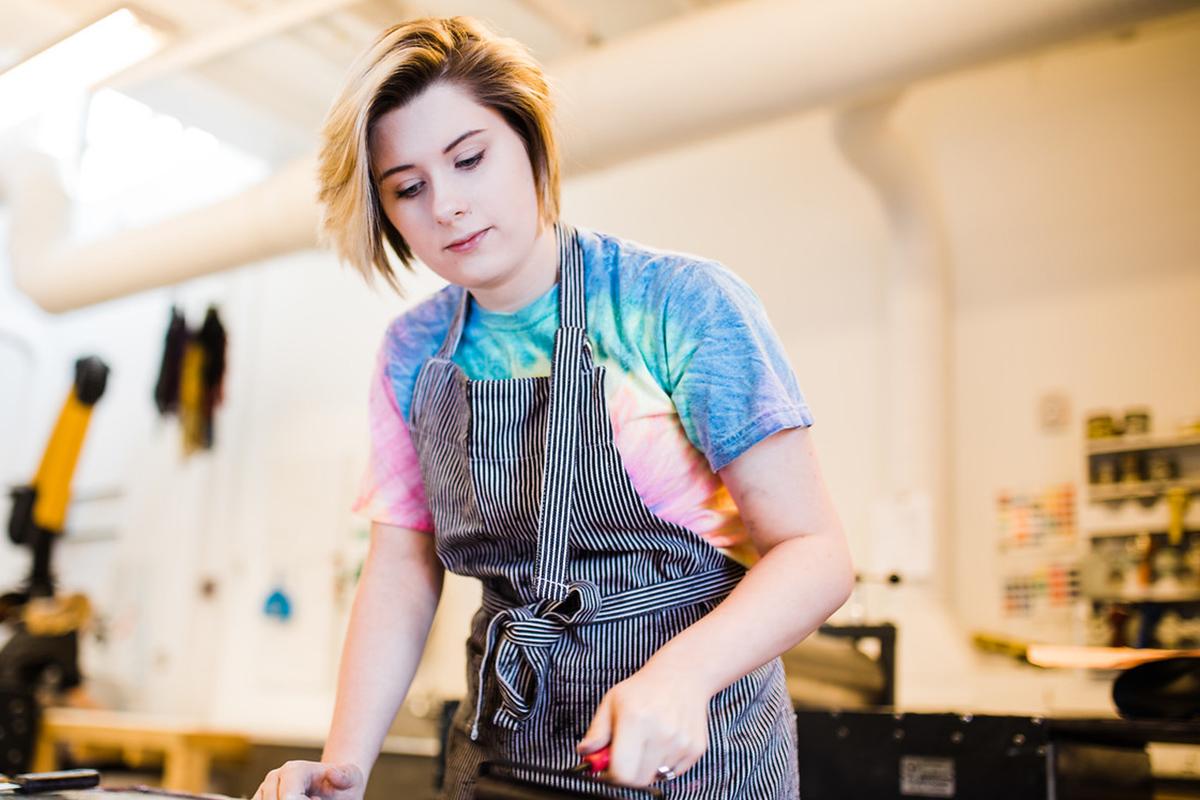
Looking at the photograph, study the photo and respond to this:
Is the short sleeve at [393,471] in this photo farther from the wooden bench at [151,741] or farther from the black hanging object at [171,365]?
the black hanging object at [171,365]

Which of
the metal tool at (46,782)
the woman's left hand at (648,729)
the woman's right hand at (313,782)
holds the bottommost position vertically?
the metal tool at (46,782)

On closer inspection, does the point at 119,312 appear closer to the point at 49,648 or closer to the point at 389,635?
the point at 49,648

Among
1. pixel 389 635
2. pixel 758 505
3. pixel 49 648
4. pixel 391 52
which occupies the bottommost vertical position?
pixel 49 648

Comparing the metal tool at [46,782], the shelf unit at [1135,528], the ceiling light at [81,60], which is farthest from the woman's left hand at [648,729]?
the shelf unit at [1135,528]

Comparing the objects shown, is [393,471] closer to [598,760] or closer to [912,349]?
[598,760]

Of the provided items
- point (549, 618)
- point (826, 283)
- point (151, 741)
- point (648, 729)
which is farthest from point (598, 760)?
point (151, 741)

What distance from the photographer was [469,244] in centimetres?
102

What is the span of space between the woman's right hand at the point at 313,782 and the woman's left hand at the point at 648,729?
323mm

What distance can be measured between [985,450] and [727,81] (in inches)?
67.2

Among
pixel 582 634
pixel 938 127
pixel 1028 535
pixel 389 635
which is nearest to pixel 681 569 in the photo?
pixel 582 634

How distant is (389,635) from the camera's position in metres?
1.11

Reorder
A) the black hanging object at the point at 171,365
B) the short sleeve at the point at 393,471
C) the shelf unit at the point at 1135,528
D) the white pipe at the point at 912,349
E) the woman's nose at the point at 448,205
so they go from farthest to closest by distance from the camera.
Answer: the black hanging object at the point at 171,365
the white pipe at the point at 912,349
the shelf unit at the point at 1135,528
the short sleeve at the point at 393,471
the woman's nose at the point at 448,205

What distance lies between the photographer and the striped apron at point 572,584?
0.95 m

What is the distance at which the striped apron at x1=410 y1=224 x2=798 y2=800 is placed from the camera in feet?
3.13
